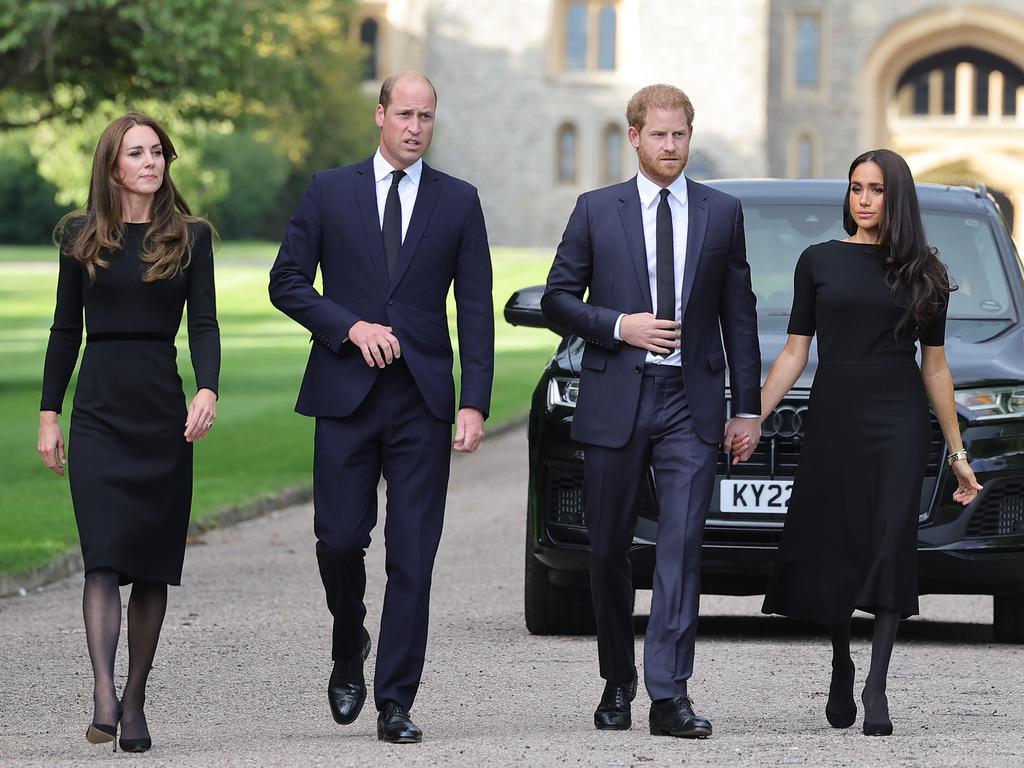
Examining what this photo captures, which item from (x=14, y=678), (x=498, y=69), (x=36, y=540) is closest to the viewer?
(x=14, y=678)

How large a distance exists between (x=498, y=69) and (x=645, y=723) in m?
63.8

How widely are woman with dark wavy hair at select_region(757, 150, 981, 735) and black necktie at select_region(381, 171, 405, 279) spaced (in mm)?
1253

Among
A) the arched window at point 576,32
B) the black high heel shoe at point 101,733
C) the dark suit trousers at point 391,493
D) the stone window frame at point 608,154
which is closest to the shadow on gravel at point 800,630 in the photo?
the dark suit trousers at point 391,493

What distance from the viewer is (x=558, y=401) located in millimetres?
8016

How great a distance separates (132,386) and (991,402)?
11.2 ft

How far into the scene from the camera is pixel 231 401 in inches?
931

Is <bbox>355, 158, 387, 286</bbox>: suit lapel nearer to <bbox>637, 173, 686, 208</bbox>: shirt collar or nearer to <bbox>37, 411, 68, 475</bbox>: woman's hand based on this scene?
<bbox>637, 173, 686, 208</bbox>: shirt collar

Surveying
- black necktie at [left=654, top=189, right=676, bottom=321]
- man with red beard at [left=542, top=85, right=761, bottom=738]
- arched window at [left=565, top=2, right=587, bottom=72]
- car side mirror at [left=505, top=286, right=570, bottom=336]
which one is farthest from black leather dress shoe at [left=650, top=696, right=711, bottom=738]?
arched window at [left=565, top=2, right=587, bottom=72]

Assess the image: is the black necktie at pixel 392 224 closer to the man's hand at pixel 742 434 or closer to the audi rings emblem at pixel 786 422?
the man's hand at pixel 742 434

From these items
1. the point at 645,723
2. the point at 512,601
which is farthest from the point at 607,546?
the point at 512,601

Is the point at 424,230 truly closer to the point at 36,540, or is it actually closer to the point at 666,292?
the point at 666,292

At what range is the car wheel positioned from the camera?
27.5 ft

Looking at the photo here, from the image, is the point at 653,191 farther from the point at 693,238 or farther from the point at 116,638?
the point at 116,638

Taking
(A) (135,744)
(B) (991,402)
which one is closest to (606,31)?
(B) (991,402)
